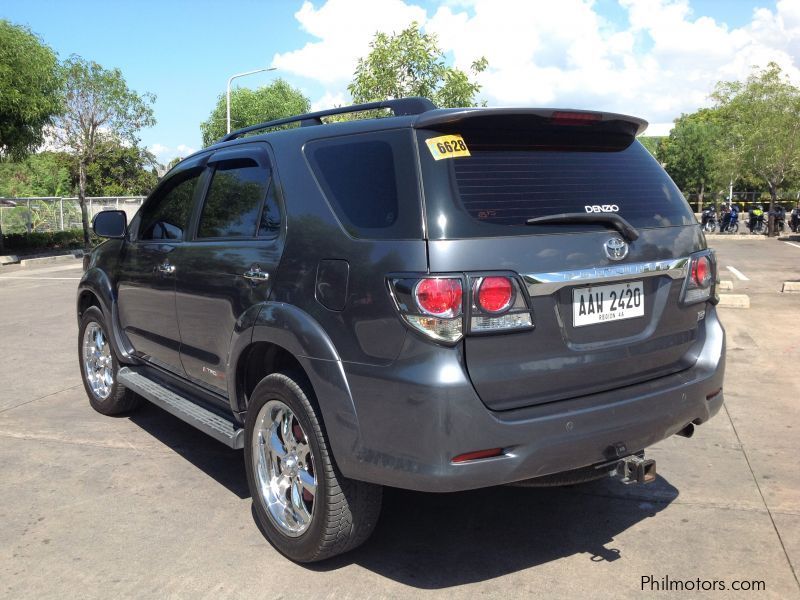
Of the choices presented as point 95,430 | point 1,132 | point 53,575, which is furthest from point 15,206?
point 53,575

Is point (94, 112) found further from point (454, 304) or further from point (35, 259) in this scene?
point (454, 304)

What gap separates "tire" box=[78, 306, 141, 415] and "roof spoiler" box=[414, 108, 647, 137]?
3.31 m

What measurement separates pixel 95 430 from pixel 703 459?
4.03 metres

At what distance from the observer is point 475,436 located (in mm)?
2680

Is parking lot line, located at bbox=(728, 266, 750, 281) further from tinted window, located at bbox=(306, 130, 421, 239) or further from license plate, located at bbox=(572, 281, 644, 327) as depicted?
tinted window, located at bbox=(306, 130, 421, 239)

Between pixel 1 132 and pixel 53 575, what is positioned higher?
pixel 1 132

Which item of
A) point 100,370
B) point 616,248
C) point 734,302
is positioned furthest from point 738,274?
point 616,248

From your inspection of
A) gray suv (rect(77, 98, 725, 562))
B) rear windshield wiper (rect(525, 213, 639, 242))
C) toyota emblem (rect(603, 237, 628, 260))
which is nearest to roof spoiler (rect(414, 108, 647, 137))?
gray suv (rect(77, 98, 725, 562))

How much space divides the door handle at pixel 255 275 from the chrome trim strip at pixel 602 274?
126 cm

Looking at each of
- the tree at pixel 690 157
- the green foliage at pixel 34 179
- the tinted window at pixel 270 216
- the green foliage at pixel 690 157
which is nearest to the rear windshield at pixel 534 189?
the tinted window at pixel 270 216

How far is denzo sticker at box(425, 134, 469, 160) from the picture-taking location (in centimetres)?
288

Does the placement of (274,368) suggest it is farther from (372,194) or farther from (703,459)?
(703,459)

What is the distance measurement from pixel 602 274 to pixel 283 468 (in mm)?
1643

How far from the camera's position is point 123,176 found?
229ft
